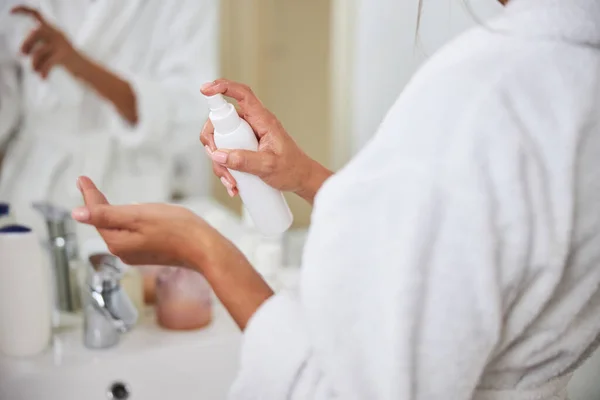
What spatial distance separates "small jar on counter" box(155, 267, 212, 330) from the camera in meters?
0.84

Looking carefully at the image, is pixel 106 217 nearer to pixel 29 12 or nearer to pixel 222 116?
pixel 222 116

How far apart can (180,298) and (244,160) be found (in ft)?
1.21

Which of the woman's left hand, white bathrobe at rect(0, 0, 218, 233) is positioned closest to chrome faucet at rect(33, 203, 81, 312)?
white bathrobe at rect(0, 0, 218, 233)

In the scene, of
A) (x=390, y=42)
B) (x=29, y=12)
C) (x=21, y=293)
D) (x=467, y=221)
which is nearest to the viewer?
(x=467, y=221)

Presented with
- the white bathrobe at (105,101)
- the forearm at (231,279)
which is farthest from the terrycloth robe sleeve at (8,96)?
the forearm at (231,279)

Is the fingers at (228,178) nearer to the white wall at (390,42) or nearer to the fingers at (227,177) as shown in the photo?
the fingers at (227,177)

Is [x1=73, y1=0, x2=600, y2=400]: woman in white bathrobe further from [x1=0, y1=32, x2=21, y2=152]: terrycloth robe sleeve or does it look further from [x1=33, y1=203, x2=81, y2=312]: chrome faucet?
[x1=0, y1=32, x2=21, y2=152]: terrycloth robe sleeve

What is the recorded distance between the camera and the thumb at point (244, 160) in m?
0.54

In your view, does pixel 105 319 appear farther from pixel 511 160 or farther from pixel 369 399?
pixel 511 160

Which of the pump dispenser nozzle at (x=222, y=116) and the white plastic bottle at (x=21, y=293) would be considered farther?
the white plastic bottle at (x=21, y=293)

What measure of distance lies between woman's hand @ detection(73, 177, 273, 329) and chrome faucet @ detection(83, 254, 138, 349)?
8.2 inches

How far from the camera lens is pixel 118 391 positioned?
775mm

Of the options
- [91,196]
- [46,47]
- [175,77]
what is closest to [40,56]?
[46,47]

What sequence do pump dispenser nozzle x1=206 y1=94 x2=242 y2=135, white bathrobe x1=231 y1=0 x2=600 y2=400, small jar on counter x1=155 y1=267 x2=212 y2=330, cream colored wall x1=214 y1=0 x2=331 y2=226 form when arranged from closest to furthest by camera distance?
white bathrobe x1=231 y1=0 x2=600 y2=400 < pump dispenser nozzle x1=206 y1=94 x2=242 y2=135 < cream colored wall x1=214 y1=0 x2=331 y2=226 < small jar on counter x1=155 y1=267 x2=212 y2=330
